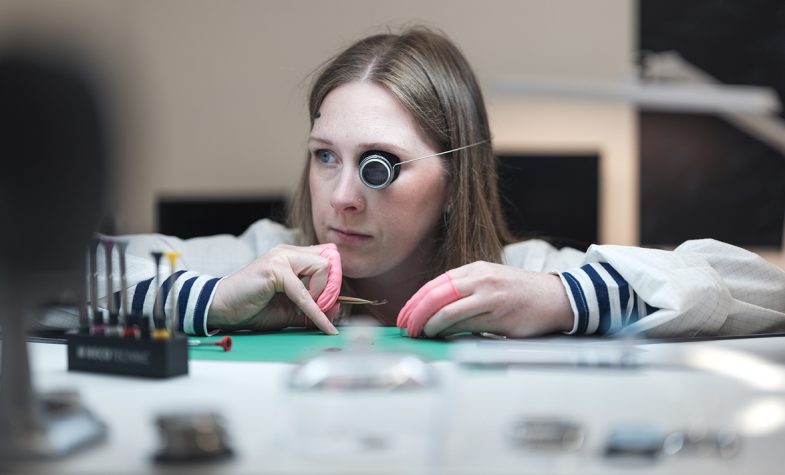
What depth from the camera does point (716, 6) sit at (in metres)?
4.14

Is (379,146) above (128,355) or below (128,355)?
above

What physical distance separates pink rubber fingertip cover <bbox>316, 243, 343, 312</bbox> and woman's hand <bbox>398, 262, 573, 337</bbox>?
0.22 meters

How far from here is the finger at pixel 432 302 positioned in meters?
1.12

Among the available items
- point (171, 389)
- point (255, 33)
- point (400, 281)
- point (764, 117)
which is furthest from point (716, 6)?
Result: point (171, 389)

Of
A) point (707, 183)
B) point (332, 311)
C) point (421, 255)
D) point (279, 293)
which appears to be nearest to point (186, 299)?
point (279, 293)

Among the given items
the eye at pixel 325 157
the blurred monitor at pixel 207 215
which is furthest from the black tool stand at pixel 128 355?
the blurred monitor at pixel 207 215

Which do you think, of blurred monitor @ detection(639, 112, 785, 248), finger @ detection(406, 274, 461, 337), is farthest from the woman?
blurred monitor @ detection(639, 112, 785, 248)

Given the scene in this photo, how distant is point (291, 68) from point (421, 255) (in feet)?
8.34

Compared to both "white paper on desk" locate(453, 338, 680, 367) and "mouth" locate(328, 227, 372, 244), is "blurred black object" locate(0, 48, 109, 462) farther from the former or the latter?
"mouth" locate(328, 227, 372, 244)

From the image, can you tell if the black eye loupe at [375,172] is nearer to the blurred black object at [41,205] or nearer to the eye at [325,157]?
the eye at [325,157]

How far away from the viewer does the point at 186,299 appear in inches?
50.4

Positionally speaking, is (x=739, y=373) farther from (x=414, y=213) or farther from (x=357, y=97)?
(x=357, y=97)

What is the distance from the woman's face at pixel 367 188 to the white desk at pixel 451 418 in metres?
0.76

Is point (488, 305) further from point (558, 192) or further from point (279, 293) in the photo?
point (558, 192)
